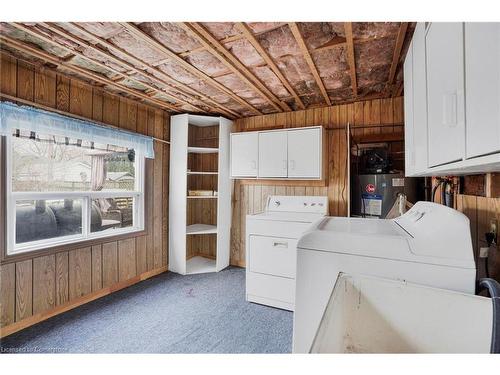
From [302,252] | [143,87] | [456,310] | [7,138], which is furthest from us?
[143,87]

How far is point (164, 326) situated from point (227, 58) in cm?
234

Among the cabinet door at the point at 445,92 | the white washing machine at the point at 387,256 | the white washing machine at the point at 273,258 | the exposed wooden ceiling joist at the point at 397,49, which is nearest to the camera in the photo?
the cabinet door at the point at 445,92

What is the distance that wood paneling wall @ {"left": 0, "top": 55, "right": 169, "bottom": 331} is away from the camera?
1.94m

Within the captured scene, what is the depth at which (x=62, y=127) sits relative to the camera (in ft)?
7.19

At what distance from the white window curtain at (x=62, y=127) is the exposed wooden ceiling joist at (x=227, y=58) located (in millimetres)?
1536

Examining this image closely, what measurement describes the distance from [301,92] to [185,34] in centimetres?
146

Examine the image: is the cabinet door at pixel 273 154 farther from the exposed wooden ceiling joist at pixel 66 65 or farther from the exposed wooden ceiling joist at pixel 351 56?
the exposed wooden ceiling joist at pixel 66 65

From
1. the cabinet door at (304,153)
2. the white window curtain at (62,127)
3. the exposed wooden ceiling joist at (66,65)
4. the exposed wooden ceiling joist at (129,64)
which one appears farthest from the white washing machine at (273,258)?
the exposed wooden ceiling joist at (66,65)

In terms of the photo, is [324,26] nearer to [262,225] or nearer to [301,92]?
[301,92]

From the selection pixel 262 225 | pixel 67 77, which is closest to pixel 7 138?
pixel 67 77

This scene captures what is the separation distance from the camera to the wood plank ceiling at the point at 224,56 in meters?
1.53

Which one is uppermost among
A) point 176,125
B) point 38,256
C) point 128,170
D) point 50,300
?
point 176,125

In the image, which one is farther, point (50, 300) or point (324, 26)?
point (50, 300)

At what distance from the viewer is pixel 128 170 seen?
9.73 ft
